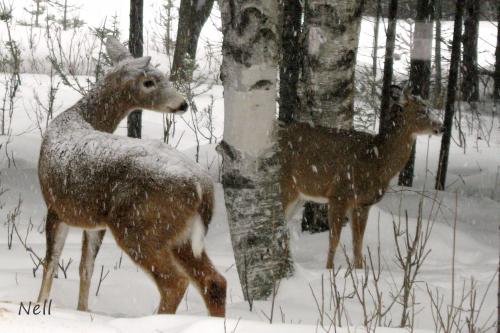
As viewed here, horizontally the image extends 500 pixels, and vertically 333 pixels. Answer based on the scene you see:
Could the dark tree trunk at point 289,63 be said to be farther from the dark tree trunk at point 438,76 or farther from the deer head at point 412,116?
the dark tree trunk at point 438,76

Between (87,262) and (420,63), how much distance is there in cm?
672

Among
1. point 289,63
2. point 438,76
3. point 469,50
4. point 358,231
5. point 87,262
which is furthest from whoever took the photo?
point 438,76

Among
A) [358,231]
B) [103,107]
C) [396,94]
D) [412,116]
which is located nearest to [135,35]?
[396,94]

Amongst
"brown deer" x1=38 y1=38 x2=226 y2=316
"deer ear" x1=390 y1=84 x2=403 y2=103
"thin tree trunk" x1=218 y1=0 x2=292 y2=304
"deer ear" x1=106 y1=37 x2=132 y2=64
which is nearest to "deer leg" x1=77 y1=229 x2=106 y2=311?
"brown deer" x1=38 y1=38 x2=226 y2=316

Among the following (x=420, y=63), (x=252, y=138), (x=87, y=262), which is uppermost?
(x=420, y=63)

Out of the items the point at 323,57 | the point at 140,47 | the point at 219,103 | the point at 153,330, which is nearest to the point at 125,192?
the point at 153,330

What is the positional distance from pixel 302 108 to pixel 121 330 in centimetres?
490

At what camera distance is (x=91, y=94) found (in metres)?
5.85

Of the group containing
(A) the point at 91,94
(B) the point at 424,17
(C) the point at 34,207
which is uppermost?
(B) the point at 424,17

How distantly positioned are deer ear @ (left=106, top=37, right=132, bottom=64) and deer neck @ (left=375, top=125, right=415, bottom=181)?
2.96 metres

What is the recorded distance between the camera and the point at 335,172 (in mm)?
7695

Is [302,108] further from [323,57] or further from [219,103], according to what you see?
[219,103]

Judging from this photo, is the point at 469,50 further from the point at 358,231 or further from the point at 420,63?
the point at 358,231

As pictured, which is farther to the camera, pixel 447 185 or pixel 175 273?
pixel 447 185
